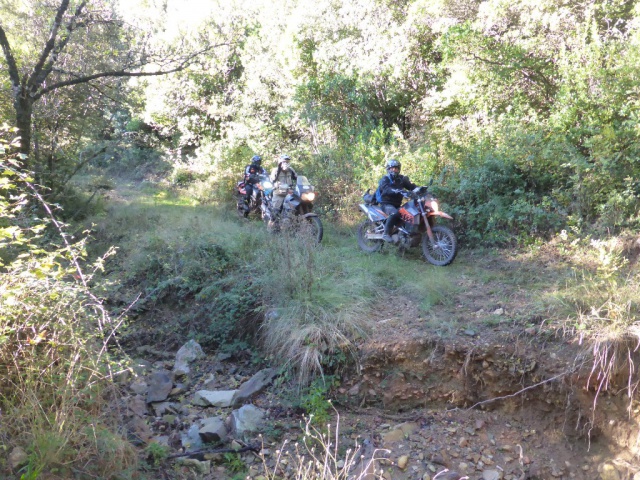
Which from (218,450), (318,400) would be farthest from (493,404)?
(218,450)

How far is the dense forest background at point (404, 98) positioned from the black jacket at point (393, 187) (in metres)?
0.97

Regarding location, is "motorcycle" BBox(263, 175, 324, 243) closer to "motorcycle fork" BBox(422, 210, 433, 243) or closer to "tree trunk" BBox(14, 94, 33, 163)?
"motorcycle fork" BBox(422, 210, 433, 243)

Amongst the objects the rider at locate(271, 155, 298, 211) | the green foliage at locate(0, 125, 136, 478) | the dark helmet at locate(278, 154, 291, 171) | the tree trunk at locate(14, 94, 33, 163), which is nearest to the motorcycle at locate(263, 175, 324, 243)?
the rider at locate(271, 155, 298, 211)

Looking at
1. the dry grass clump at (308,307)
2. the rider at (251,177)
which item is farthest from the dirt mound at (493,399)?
the rider at (251,177)

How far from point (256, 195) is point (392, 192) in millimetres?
4104

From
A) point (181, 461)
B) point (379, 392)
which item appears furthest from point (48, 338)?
point (379, 392)

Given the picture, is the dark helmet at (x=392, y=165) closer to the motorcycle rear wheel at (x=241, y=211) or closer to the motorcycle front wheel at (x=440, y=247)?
the motorcycle front wheel at (x=440, y=247)

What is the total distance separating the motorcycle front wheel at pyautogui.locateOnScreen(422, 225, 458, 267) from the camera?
6.69 m

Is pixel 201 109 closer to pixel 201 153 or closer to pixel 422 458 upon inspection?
pixel 201 153

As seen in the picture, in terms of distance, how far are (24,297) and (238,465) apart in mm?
2145

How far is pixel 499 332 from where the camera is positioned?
15.2 feet

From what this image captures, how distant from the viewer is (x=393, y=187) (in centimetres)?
746

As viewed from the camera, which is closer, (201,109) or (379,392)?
(379,392)

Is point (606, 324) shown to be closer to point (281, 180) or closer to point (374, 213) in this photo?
point (374, 213)
